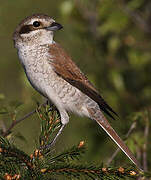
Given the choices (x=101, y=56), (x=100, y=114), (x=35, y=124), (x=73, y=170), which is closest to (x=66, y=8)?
(x=101, y=56)

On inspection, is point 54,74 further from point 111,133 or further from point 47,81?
point 111,133

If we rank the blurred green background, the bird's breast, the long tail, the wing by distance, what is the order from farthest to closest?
the blurred green background
the wing
the bird's breast
the long tail

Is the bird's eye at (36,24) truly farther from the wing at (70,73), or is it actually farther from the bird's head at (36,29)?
the wing at (70,73)

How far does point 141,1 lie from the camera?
4.70 m

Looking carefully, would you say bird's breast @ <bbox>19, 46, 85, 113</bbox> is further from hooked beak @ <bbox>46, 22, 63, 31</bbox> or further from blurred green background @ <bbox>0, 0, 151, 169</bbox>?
blurred green background @ <bbox>0, 0, 151, 169</bbox>

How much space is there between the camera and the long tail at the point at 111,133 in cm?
338

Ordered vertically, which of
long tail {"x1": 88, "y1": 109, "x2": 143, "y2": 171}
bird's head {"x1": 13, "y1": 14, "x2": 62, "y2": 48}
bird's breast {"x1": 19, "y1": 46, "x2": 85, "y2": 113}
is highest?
bird's head {"x1": 13, "y1": 14, "x2": 62, "y2": 48}

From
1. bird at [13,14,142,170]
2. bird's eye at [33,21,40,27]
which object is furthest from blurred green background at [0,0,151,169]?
bird's eye at [33,21,40,27]

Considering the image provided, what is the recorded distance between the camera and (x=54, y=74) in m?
3.86

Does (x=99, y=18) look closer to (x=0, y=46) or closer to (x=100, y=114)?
(x=100, y=114)

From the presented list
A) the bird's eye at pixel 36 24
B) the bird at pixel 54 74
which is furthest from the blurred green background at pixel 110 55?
the bird's eye at pixel 36 24

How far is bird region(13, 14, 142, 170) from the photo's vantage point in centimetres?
378

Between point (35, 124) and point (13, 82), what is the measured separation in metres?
1.22

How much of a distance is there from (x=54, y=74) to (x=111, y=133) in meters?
0.83
